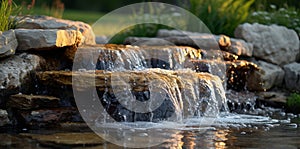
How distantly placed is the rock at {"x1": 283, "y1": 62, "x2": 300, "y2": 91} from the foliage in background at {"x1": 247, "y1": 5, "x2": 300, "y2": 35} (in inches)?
52.9

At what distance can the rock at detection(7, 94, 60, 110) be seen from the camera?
25.5 ft

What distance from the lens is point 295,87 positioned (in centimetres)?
1159

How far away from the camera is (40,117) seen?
308 inches

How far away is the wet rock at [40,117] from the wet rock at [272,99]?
161 inches

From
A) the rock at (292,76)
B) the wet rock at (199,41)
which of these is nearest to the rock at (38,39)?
the wet rock at (199,41)

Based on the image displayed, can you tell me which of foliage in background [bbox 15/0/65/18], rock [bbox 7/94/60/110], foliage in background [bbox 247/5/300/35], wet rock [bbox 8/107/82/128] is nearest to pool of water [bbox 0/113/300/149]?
wet rock [bbox 8/107/82/128]

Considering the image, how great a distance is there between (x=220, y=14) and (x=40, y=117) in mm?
5984

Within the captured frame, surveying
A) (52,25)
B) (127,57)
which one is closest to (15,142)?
(127,57)

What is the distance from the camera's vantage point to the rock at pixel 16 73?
798cm

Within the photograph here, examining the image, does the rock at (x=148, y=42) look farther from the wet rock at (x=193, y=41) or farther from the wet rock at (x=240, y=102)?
the wet rock at (x=240, y=102)

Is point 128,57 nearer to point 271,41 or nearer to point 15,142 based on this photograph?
point 15,142

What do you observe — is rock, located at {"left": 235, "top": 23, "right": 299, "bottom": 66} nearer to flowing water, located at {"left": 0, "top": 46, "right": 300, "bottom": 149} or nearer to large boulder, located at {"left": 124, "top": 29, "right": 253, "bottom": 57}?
large boulder, located at {"left": 124, "top": 29, "right": 253, "bottom": 57}

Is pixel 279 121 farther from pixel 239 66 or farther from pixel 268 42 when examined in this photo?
pixel 268 42

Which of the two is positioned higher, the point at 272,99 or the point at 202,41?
the point at 202,41
